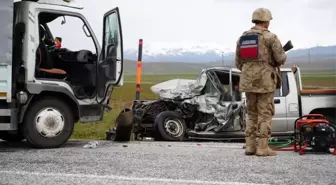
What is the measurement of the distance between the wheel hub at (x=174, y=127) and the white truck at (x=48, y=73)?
208 centimetres

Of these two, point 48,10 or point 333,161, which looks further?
point 48,10

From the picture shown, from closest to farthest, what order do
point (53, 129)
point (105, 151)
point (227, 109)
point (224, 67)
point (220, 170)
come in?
point (220, 170) → point (105, 151) → point (53, 129) → point (227, 109) → point (224, 67)

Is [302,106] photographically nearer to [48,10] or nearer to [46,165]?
[48,10]

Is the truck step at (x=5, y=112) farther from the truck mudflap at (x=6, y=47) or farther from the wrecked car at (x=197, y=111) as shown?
the wrecked car at (x=197, y=111)

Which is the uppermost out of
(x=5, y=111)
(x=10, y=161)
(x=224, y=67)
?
Answer: (x=224, y=67)

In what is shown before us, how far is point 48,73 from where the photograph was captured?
8203 millimetres

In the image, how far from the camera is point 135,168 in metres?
5.87

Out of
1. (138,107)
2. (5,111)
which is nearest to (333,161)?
(5,111)

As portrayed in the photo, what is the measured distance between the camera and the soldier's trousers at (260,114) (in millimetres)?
7004

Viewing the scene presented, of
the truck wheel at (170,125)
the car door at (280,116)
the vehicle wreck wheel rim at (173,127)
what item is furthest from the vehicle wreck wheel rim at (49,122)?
→ the car door at (280,116)

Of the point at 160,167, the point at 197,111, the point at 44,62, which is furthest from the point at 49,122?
the point at 197,111

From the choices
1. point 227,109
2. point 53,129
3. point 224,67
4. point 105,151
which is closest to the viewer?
point 105,151

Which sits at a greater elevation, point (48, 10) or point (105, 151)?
point (48, 10)

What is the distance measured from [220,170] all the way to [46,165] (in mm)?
2065
